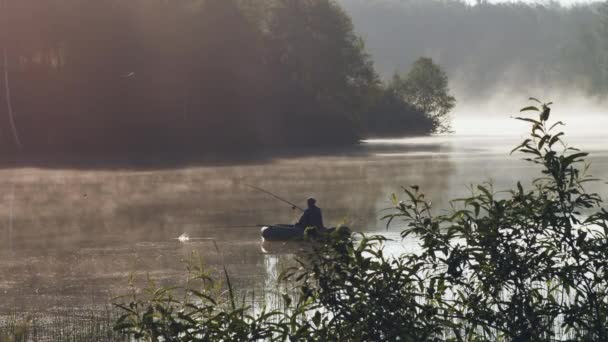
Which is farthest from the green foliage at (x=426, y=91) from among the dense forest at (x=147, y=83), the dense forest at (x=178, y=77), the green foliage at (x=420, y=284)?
the green foliage at (x=420, y=284)

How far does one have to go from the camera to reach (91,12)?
47875 millimetres

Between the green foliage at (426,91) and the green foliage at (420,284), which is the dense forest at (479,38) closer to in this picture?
the green foliage at (426,91)

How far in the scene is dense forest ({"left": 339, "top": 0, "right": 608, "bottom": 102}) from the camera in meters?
174

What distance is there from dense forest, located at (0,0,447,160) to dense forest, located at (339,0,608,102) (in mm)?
112727

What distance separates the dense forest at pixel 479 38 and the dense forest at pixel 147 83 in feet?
370

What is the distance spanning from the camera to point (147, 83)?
50375 mm

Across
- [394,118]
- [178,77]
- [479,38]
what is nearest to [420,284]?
[178,77]

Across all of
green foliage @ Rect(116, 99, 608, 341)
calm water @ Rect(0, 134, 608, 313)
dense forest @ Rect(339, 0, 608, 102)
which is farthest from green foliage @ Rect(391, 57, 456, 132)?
green foliage @ Rect(116, 99, 608, 341)

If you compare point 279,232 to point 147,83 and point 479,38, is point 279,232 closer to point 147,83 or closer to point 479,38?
point 147,83

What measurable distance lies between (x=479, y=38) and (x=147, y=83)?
14396cm

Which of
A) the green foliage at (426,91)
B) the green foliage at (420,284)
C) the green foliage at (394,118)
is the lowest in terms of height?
the green foliage at (420,284)

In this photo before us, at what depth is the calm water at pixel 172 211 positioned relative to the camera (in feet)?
50.5

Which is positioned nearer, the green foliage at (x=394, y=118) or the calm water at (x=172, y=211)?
the calm water at (x=172, y=211)

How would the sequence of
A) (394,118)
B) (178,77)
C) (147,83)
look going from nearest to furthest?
(147,83) < (178,77) < (394,118)
